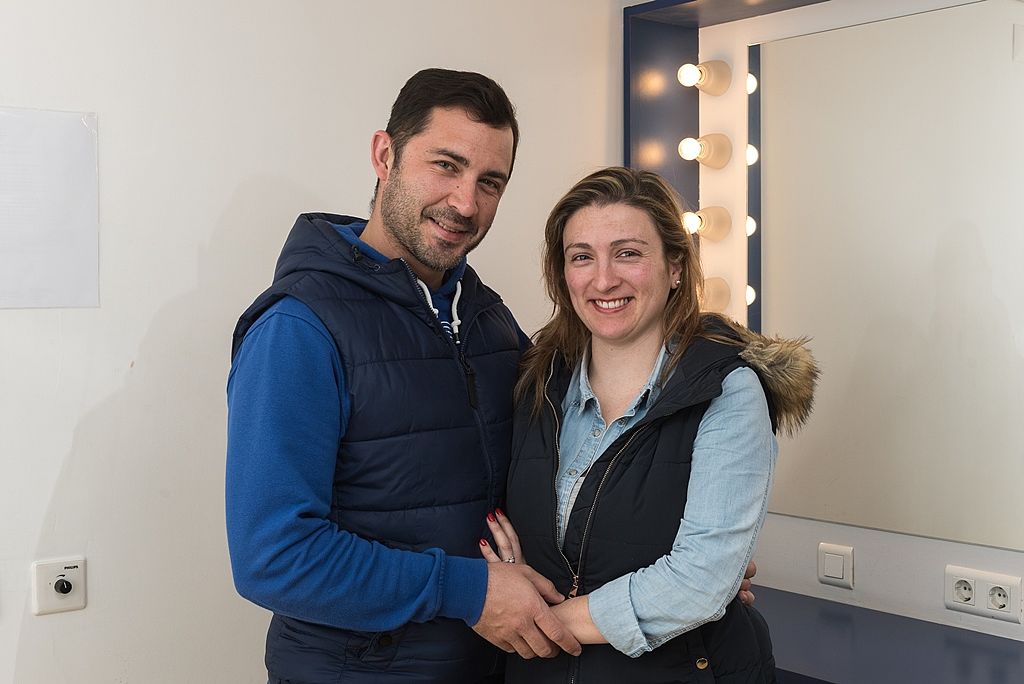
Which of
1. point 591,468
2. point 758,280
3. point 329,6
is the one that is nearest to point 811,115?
point 758,280

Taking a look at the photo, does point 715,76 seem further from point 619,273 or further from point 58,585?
point 58,585

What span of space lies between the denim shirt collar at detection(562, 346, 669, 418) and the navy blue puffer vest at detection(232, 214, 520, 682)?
0.15 metres

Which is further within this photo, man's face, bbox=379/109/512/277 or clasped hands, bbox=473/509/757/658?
man's face, bbox=379/109/512/277

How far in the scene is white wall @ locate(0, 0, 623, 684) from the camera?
1.96 m

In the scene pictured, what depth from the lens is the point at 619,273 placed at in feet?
5.64

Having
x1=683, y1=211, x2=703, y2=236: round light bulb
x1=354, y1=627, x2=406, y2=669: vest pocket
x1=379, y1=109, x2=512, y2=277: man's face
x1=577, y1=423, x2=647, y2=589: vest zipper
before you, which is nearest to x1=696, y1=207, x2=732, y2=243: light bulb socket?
x1=683, y1=211, x2=703, y2=236: round light bulb

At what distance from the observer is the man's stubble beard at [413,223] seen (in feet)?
5.80

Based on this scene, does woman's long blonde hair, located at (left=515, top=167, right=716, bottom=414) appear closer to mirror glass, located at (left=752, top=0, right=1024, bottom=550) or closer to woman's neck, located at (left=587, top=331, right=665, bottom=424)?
woman's neck, located at (left=587, top=331, right=665, bottom=424)

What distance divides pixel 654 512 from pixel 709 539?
0.34 ft

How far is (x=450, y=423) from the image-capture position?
67.5 inches

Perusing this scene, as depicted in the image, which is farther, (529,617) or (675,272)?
(675,272)

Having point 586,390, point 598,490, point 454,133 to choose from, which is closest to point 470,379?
point 586,390

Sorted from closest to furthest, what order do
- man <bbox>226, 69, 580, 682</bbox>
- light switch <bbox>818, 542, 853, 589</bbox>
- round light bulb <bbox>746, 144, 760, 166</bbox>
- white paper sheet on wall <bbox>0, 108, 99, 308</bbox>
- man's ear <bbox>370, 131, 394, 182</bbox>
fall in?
man <bbox>226, 69, 580, 682</bbox>
man's ear <bbox>370, 131, 394, 182</bbox>
white paper sheet on wall <bbox>0, 108, 99, 308</bbox>
light switch <bbox>818, 542, 853, 589</bbox>
round light bulb <bbox>746, 144, 760, 166</bbox>

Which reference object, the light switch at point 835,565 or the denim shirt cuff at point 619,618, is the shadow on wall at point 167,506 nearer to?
the denim shirt cuff at point 619,618
